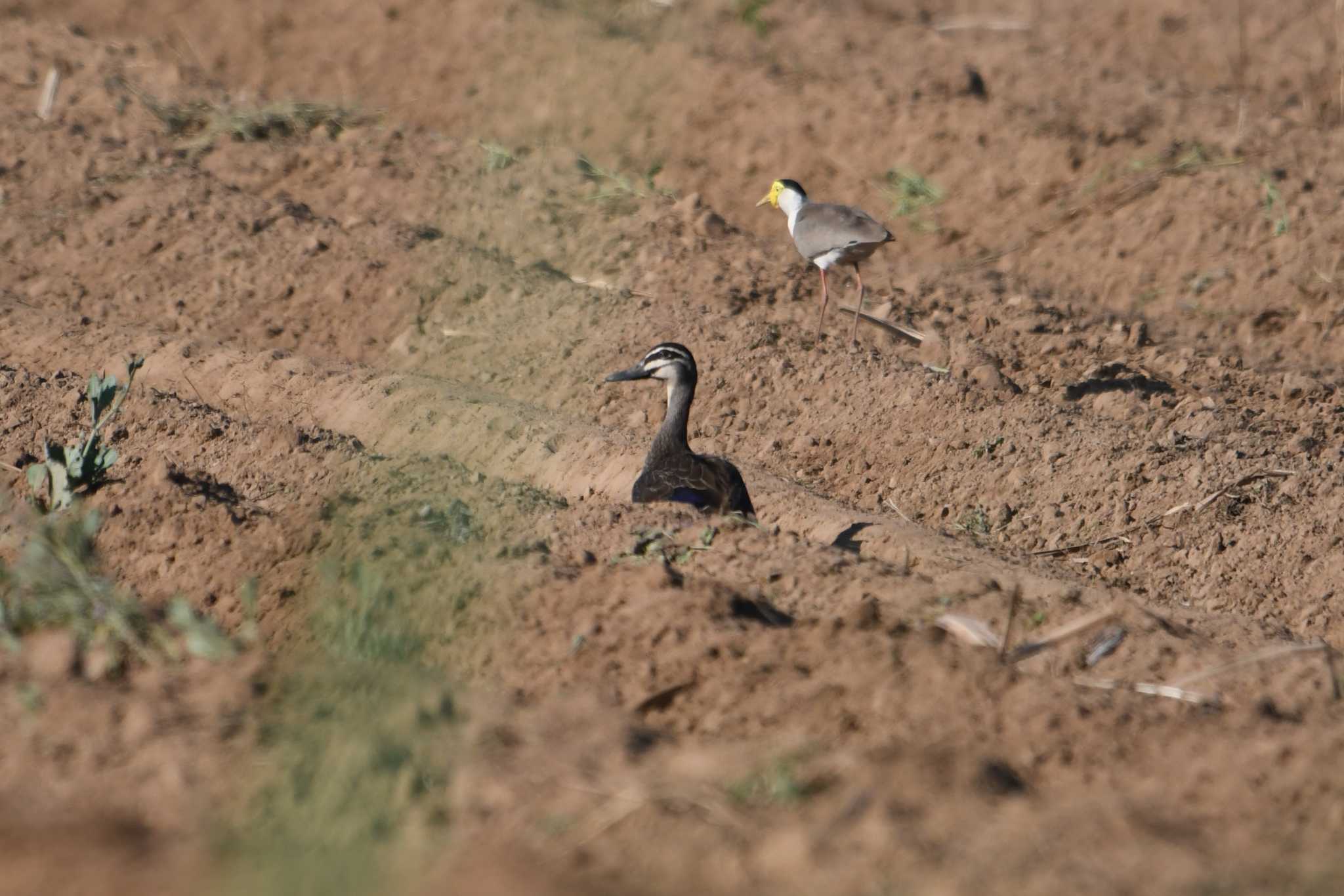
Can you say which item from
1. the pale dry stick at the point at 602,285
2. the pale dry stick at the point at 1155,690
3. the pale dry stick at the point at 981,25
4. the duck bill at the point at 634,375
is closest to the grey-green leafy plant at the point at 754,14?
the pale dry stick at the point at 981,25

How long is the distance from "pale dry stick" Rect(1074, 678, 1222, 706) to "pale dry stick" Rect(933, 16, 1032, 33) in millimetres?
12623

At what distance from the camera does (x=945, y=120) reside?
1357 cm

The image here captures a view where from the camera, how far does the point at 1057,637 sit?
5.51m

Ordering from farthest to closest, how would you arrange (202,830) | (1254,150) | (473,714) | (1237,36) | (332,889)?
1. (1237,36)
2. (1254,150)
3. (473,714)
4. (202,830)
5. (332,889)

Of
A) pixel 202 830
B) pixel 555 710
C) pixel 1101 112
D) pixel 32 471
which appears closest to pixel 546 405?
pixel 32 471

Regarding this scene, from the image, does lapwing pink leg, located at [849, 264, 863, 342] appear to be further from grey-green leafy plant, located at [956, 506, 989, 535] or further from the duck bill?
the duck bill

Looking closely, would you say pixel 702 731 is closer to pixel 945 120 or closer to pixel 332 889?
pixel 332 889

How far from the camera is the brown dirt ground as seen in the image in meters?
4.37

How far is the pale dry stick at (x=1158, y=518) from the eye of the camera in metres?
8.49

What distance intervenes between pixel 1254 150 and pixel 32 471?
9.95 meters

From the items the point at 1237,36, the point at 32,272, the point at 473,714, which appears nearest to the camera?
the point at 473,714

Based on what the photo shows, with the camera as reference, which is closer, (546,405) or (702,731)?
(702,731)

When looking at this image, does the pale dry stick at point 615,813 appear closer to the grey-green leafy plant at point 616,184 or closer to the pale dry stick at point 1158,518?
the pale dry stick at point 1158,518

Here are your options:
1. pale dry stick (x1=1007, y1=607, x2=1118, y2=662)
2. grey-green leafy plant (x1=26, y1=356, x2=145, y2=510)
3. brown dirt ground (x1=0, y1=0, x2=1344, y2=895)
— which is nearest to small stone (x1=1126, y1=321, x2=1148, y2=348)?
brown dirt ground (x1=0, y1=0, x2=1344, y2=895)
